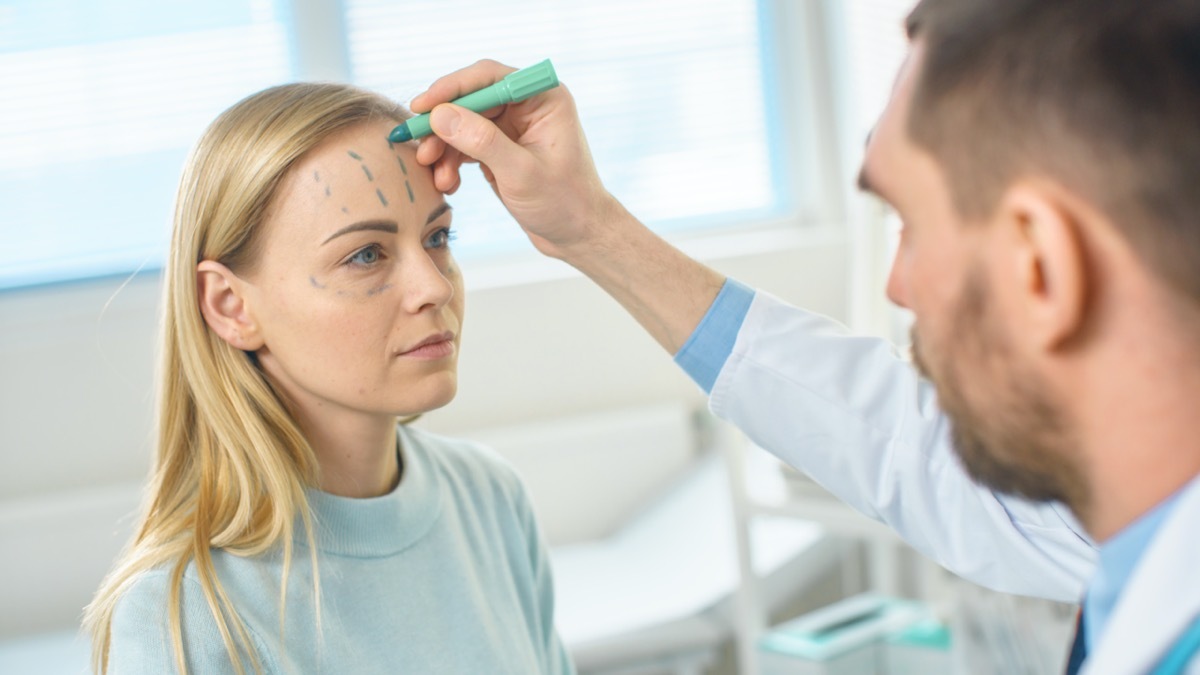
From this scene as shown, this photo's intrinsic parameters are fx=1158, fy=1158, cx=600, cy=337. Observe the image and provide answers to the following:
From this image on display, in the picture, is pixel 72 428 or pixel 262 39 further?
pixel 262 39

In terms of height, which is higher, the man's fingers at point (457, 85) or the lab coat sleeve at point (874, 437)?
the man's fingers at point (457, 85)

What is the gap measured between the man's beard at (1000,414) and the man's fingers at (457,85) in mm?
547

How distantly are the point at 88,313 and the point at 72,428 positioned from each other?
0.25m

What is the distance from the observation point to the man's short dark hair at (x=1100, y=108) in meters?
0.65

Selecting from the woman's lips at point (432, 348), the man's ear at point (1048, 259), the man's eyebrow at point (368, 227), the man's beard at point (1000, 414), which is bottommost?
the man's beard at point (1000, 414)

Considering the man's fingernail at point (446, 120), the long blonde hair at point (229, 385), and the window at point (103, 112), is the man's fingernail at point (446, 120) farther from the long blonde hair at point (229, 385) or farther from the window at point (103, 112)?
the window at point (103, 112)

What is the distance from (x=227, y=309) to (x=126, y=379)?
4.81ft

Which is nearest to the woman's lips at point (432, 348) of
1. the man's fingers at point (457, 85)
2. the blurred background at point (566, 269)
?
Answer: the man's fingers at point (457, 85)

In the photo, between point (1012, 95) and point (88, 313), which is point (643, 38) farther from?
point (1012, 95)

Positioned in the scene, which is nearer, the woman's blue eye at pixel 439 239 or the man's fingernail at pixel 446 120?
the man's fingernail at pixel 446 120

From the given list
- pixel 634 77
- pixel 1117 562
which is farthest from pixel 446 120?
pixel 634 77

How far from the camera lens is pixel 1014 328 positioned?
0.73 m

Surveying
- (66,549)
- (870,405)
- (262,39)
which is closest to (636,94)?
(262,39)

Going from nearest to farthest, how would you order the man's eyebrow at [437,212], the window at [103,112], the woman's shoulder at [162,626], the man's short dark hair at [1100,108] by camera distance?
the man's short dark hair at [1100,108], the woman's shoulder at [162,626], the man's eyebrow at [437,212], the window at [103,112]
